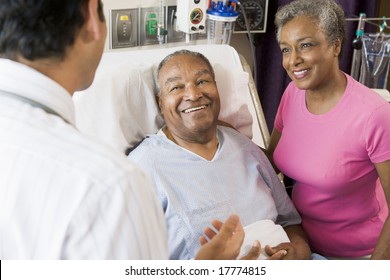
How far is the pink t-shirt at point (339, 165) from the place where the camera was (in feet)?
4.88

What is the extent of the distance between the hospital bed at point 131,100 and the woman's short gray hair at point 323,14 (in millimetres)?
320

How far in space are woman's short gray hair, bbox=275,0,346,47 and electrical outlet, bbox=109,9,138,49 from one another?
31.1 inches

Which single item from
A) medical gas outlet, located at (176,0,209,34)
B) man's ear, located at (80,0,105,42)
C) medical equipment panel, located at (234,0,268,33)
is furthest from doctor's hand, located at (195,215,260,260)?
medical equipment panel, located at (234,0,268,33)

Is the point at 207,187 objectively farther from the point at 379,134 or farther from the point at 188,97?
the point at 379,134

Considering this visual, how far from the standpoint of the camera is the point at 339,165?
1.53 meters

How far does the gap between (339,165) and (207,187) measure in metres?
0.38

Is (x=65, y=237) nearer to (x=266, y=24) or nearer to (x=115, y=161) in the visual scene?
(x=115, y=161)

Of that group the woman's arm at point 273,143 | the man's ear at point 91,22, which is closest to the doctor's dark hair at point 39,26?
the man's ear at point 91,22

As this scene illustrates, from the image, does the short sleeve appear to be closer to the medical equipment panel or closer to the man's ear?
the man's ear

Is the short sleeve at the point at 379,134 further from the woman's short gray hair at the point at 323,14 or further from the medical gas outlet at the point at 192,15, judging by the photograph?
the medical gas outlet at the point at 192,15

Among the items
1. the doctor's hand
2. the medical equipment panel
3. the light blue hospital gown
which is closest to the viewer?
the doctor's hand

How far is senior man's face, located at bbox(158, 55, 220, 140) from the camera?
157cm

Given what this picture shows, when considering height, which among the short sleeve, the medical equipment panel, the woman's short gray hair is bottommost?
the short sleeve
